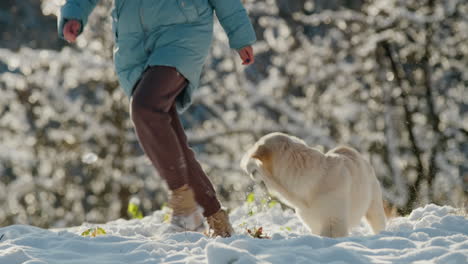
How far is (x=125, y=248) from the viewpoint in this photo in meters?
2.58

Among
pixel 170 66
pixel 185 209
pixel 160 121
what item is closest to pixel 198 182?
pixel 185 209

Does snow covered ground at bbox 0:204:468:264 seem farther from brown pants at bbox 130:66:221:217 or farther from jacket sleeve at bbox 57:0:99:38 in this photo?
jacket sleeve at bbox 57:0:99:38

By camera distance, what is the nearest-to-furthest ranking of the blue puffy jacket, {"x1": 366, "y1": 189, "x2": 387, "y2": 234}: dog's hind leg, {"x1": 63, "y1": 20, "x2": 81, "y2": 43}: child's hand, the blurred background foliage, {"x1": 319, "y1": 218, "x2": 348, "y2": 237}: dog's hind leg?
1. the blue puffy jacket
2. {"x1": 63, "y1": 20, "x2": 81, "y2": 43}: child's hand
3. {"x1": 319, "y1": 218, "x2": 348, "y2": 237}: dog's hind leg
4. {"x1": 366, "y1": 189, "x2": 387, "y2": 234}: dog's hind leg
5. the blurred background foliage

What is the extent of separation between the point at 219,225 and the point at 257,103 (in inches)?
319

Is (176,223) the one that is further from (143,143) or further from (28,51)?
(28,51)

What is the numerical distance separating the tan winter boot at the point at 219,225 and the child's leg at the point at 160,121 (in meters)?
0.28

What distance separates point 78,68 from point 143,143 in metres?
9.74

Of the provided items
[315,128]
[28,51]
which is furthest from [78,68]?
[315,128]

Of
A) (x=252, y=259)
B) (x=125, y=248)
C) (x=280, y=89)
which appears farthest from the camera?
(x=280, y=89)

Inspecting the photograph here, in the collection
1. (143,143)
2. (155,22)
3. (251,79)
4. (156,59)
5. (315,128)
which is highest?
(155,22)

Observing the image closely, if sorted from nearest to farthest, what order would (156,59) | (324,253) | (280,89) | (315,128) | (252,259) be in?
(252,259) < (324,253) < (156,59) < (315,128) < (280,89)

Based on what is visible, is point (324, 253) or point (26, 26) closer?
point (324, 253)

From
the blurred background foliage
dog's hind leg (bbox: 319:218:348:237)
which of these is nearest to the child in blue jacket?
dog's hind leg (bbox: 319:218:348:237)

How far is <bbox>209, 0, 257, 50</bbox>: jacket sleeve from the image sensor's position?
127 inches
